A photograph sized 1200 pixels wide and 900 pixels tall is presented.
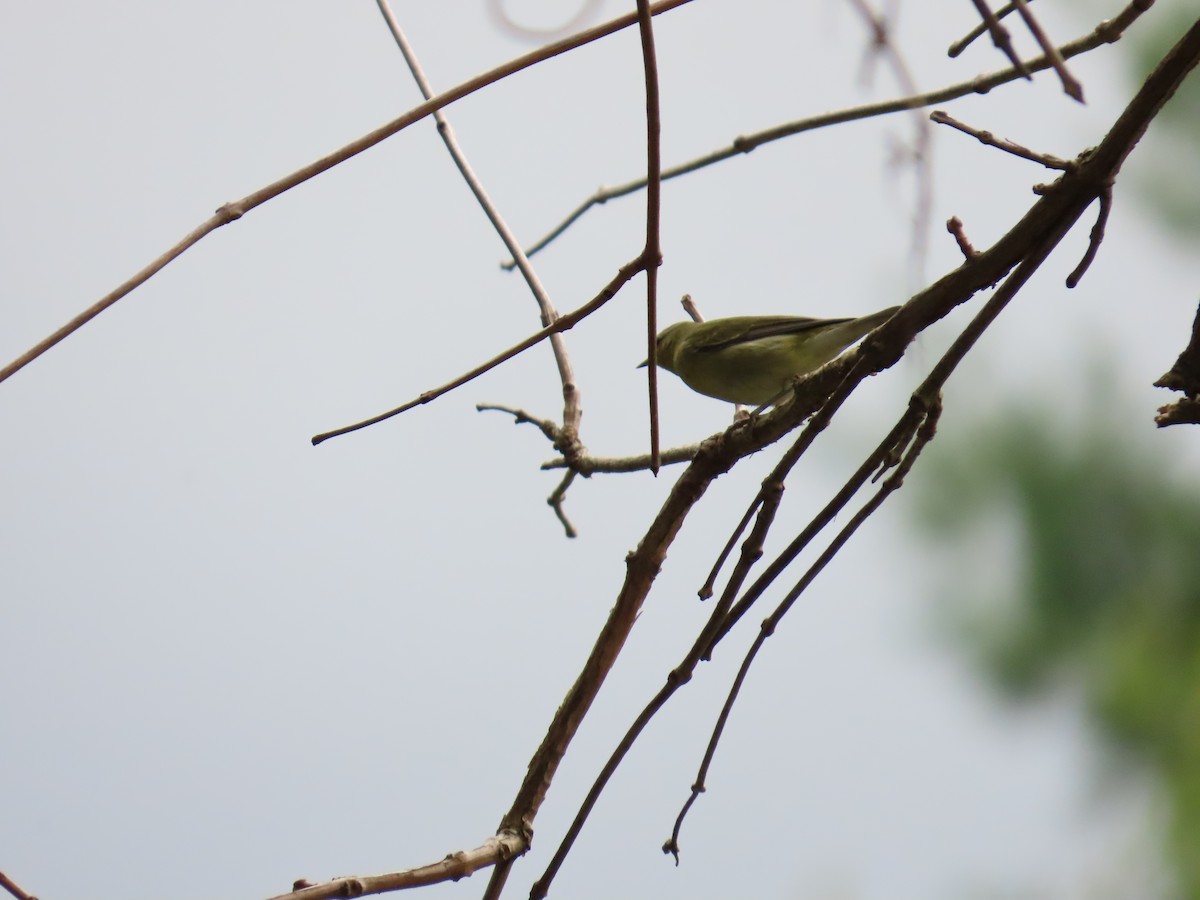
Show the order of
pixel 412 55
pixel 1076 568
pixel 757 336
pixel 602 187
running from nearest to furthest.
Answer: pixel 412 55 → pixel 602 187 → pixel 757 336 → pixel 1076 568

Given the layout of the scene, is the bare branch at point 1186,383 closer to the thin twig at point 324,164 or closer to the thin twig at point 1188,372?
the thin twig at point 1188,372

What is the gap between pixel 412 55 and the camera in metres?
1.50

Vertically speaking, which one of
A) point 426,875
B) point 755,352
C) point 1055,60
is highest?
point 755,352

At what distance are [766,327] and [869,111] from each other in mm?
1681

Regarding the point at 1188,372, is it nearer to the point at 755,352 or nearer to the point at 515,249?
the point at 515,249

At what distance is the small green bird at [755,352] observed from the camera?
289cm

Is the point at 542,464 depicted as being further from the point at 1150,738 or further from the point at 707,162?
the point at 1150,738

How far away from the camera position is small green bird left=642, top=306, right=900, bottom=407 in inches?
114

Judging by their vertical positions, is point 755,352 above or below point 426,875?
above

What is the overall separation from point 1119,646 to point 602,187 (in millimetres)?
5222

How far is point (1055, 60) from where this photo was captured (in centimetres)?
60

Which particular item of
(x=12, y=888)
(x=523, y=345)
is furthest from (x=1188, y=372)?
(x=12, y=888)

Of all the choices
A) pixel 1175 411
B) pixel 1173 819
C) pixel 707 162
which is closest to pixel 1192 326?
pixel 1175 411

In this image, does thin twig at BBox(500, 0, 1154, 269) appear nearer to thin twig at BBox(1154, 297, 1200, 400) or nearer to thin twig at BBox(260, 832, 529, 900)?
thin twig at BBox(1154, 297, 1200, 400)
